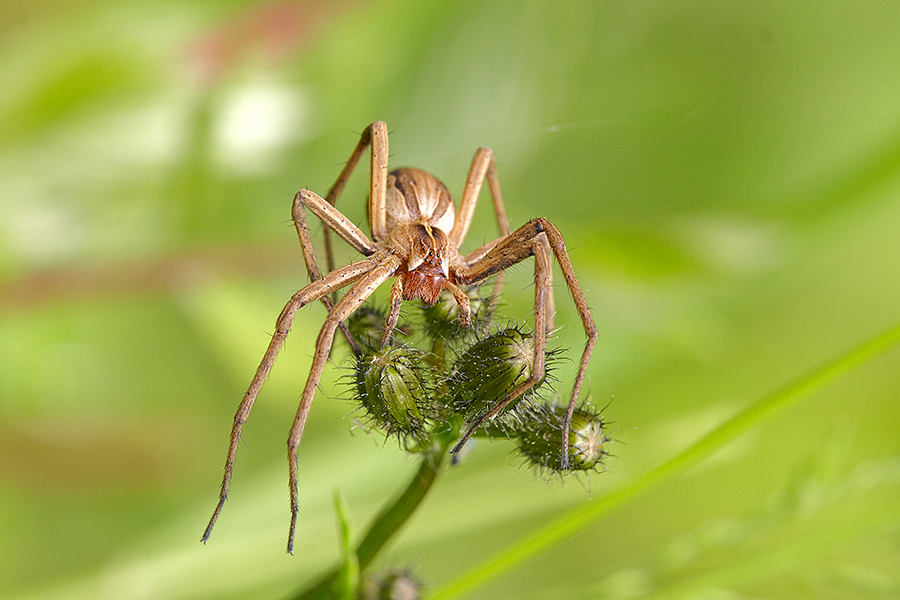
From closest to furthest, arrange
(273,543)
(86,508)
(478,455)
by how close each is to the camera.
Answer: (273,543) → (478,455) → (86,508)

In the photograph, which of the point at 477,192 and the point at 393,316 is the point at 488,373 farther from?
the point at 477,192

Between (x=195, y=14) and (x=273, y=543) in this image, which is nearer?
(x=273, y=543)

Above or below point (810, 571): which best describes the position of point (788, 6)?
above

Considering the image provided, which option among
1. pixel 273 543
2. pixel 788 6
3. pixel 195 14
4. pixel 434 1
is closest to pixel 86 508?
pixel 273 543

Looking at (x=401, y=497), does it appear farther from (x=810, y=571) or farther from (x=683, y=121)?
(x=683, y=121)

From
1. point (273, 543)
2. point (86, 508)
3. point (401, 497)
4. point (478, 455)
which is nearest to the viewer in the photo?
point (401, 497)

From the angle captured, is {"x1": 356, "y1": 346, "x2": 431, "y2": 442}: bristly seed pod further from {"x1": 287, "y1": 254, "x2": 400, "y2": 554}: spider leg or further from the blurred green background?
the blurred green background

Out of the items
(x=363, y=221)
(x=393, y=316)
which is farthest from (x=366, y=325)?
(x=363, y=221)

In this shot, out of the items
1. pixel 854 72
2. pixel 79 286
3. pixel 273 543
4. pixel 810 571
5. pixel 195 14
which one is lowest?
pixel 810 571
